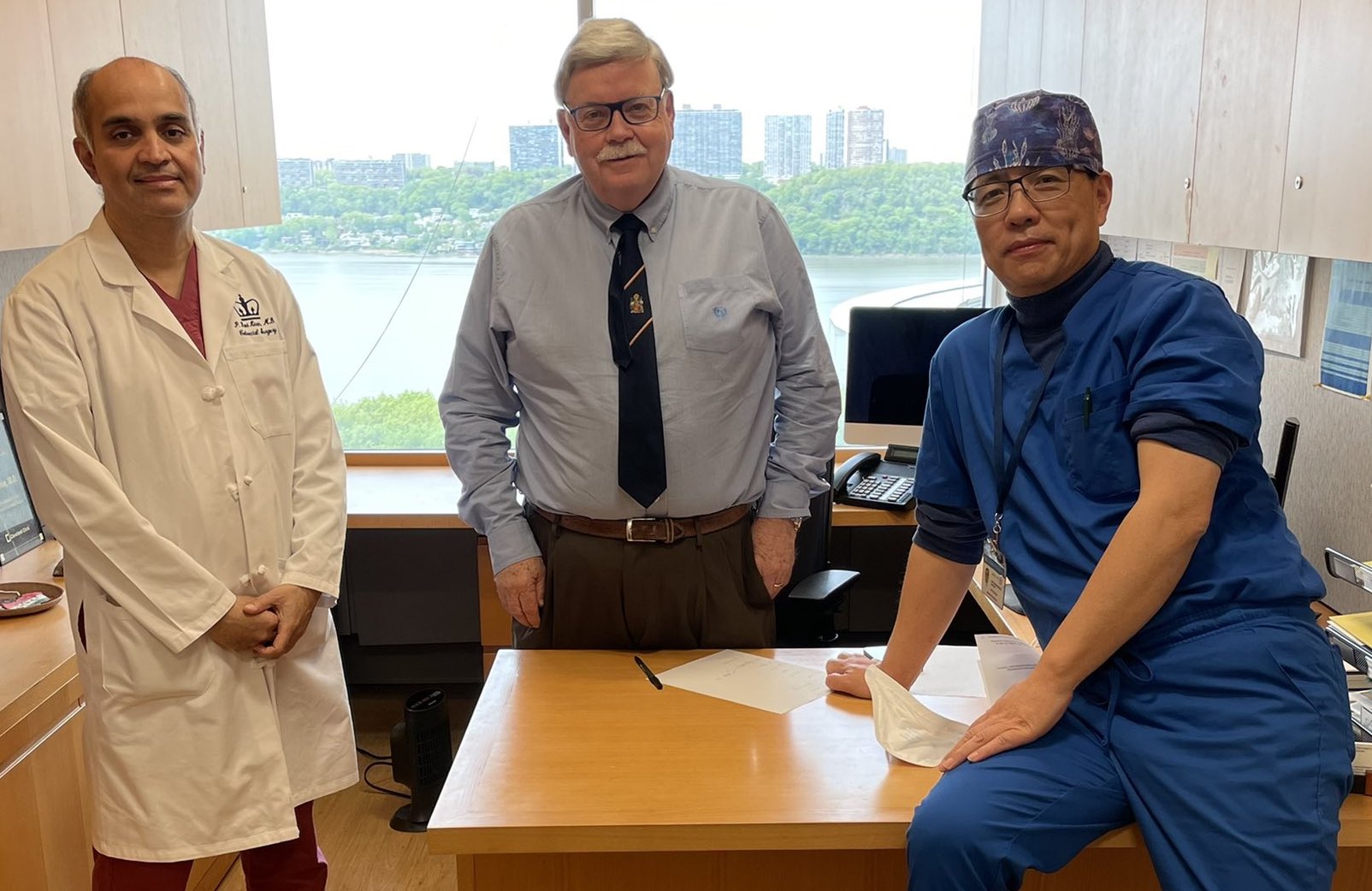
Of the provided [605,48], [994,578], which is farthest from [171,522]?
[994,578]

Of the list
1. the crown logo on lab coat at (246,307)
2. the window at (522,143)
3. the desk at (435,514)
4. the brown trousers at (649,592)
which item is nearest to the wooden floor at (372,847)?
the desk at (435,514)

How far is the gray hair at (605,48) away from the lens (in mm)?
1859

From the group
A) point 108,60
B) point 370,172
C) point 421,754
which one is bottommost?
point 421,754

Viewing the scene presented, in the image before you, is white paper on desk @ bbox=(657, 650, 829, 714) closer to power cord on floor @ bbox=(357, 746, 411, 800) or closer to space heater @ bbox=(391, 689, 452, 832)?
space heater @ bbox=(391, 689, 452, 832)

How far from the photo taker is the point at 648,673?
180 centimetres

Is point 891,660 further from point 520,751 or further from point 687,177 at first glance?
point 687,177

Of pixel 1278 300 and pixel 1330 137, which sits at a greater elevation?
pixel 1330 137

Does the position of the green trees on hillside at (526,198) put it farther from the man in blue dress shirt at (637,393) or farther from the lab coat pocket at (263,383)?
the lab coat pocket at (263,383)

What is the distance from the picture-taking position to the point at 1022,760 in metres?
1.35

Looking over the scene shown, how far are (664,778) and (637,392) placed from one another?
74cm

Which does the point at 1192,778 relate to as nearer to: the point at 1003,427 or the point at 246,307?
the point at 1003,427

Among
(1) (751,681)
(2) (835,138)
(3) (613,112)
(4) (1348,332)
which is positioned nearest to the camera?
(1) (751,681)

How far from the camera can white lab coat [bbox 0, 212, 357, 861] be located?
1642mm

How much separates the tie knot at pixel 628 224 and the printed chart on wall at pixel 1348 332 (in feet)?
4.51
